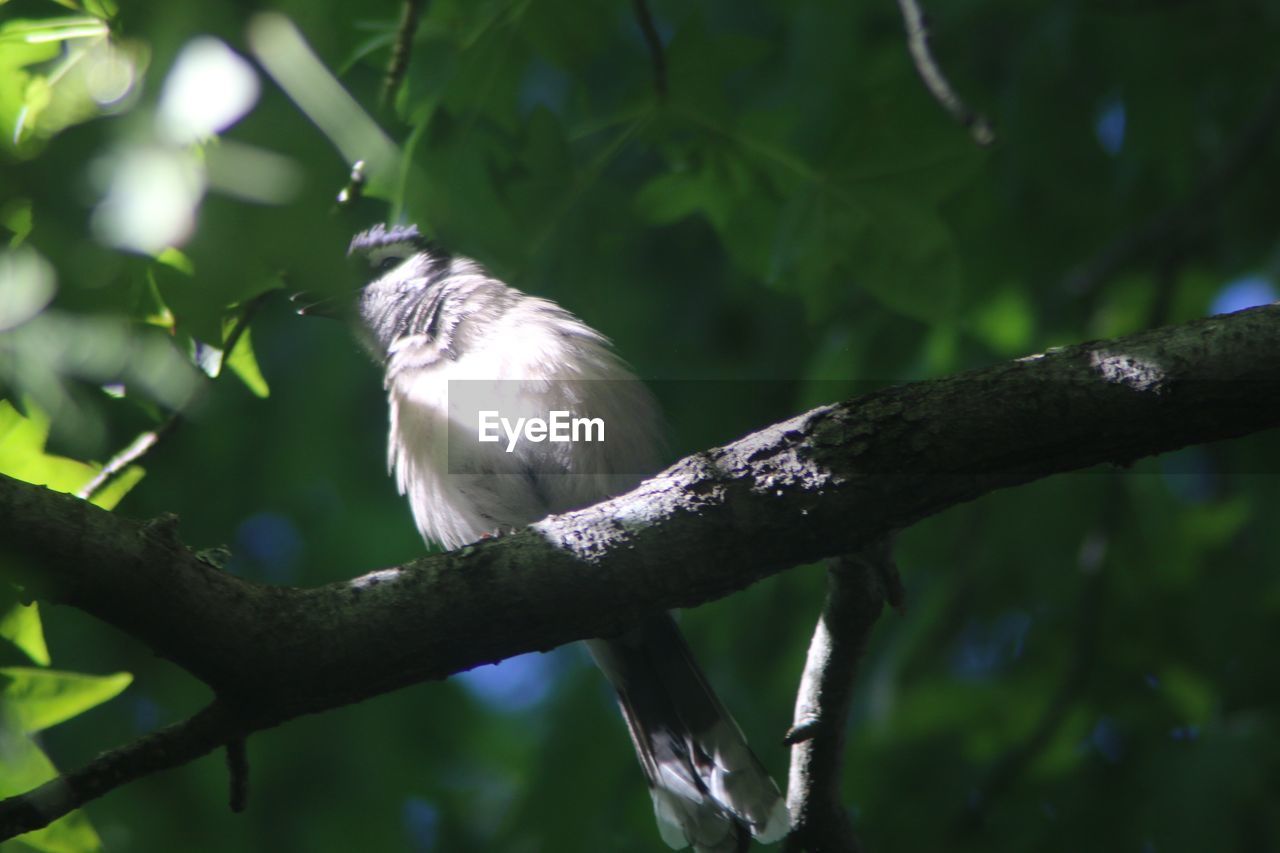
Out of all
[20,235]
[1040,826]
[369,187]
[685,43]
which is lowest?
[1040,826]

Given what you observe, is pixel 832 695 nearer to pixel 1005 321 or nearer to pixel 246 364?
pixel 246 364

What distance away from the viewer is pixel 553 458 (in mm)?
4082

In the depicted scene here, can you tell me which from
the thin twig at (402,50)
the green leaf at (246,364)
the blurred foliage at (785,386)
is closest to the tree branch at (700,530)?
the blurred foliage at (785,386)

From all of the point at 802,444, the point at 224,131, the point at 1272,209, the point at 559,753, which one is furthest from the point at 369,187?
the point at 1272,209

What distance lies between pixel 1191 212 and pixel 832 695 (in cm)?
339

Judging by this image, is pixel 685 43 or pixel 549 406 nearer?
pixel 685 43

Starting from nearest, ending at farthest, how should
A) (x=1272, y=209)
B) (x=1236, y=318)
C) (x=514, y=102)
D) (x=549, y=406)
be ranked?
(x=1236, y=318)
(x=514, y=102)
(x=549, y=406)
(x=1272, y=209)

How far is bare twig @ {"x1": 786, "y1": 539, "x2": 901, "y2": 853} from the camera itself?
2.76 meters

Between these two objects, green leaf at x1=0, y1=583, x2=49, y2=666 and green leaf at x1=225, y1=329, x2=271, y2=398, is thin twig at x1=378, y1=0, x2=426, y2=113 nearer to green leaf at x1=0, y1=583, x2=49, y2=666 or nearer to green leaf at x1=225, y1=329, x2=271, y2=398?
green leaf at x1=225, y1=329, x2=271, y2=398

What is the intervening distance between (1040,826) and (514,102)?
11.7ft

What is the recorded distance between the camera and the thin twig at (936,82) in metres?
3.05

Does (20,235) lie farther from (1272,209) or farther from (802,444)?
(1272,209)

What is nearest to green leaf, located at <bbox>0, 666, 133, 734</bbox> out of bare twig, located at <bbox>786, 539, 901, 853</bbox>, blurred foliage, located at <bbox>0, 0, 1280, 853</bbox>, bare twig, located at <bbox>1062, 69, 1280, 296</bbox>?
blurred foliage, located at <bbox>0, 0, 1280, 853</bbox>

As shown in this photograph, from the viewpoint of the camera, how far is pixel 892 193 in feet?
11.4
